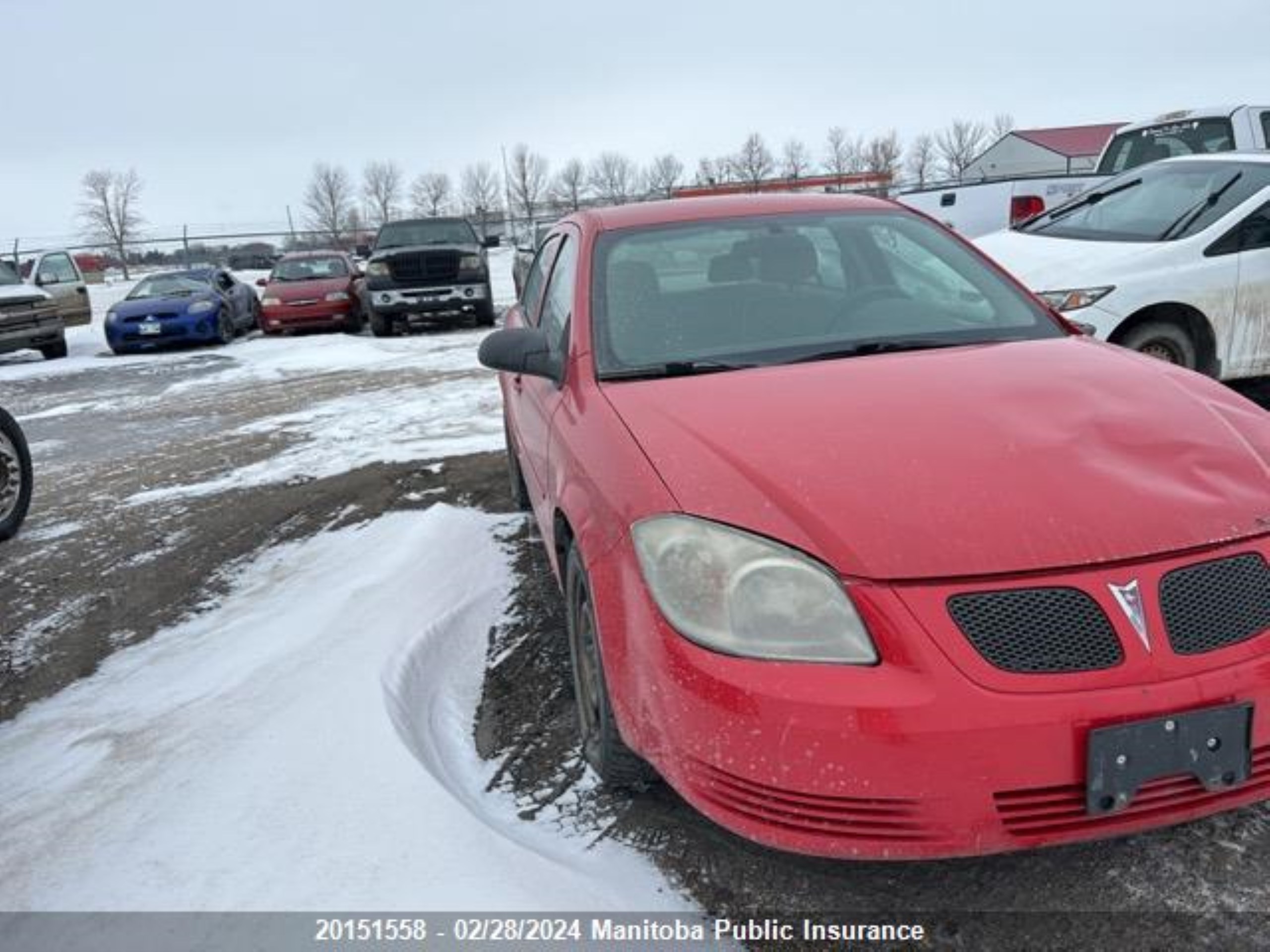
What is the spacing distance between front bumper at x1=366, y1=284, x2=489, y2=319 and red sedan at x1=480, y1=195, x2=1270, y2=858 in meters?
13.0

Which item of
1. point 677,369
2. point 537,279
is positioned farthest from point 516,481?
point 677,369

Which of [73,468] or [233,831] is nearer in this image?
[233,831]

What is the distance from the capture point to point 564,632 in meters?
3.76

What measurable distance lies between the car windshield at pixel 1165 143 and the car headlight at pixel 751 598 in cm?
956

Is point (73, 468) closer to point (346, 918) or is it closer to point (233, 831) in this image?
point (233, 831)

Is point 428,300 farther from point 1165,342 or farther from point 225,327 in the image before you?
point 1165,342

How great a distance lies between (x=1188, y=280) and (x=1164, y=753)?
5.00m

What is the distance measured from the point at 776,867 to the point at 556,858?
525mm

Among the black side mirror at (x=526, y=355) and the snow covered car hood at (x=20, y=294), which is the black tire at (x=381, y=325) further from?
the black side mirror at (x=526, y=355)

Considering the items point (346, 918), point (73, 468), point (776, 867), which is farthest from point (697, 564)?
point (73, 468)

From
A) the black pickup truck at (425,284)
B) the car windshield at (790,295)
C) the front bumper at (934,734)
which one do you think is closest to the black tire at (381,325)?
the black pickup truck at (425,284)

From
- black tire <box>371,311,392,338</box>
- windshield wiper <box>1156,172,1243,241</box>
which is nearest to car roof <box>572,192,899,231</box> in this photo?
windshield wiper <box>1156,172,1243,241</box>

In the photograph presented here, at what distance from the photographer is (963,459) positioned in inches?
87.0

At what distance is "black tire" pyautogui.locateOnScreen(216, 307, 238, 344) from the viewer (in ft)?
52.7
